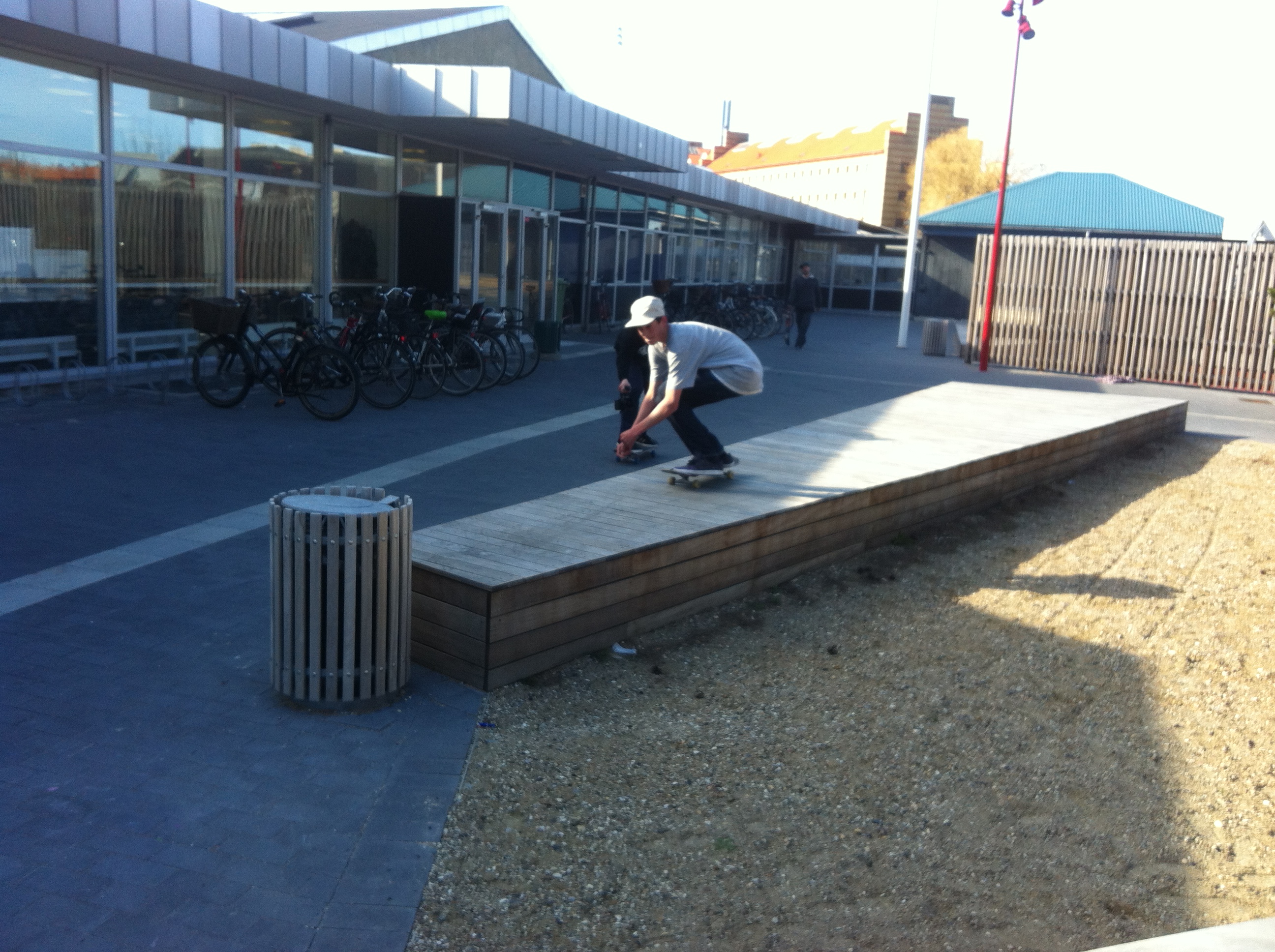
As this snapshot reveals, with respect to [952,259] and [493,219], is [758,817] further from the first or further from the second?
[952,259]

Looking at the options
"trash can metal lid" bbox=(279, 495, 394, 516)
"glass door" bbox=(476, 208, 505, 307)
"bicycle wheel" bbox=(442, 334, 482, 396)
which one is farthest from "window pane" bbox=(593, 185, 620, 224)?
"trash can metal lid" bbox=(279, 495, 394, 516)

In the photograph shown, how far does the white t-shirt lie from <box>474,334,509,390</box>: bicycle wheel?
6597mm

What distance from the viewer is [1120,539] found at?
26.7 ft

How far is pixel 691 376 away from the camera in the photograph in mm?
6766

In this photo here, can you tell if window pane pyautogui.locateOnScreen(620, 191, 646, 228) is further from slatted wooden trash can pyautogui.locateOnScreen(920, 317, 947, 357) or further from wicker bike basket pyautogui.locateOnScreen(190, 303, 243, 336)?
wicker bike basket pyautogui.locateOnScreen(190, 303, 243, 336)

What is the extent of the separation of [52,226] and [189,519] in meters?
5.81

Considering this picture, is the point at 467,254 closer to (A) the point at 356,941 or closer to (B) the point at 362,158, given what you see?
(B) the point at 362,158

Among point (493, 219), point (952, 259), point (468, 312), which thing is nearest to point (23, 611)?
point (468, 312)

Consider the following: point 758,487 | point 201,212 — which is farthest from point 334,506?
point 201,212

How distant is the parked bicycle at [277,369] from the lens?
35.0 ft

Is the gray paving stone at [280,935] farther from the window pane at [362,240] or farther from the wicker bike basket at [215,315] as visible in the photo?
the window pane at [362,240]

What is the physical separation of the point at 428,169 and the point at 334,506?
44.3 ft

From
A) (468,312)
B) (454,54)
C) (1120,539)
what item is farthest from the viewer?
(454,54)

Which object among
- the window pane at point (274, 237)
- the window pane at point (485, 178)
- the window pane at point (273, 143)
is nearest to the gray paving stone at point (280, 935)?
the window pane at point (274, 237)
